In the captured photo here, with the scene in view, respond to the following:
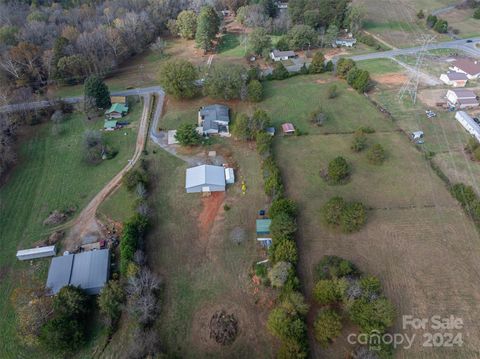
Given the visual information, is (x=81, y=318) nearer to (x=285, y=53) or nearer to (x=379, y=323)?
(x=379, y=323)

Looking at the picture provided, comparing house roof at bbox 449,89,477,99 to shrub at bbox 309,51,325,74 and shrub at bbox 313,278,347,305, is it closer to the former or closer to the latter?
shrub at bbox 309,51,325,74

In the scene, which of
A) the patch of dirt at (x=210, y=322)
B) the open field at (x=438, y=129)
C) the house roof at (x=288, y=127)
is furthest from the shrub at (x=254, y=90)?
the patch of dirt at (x=210, y=322)

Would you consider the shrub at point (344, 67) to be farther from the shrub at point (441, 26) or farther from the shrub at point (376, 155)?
the shrub at point (441, 26)

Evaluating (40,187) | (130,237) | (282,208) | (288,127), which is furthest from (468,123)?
(40,187)

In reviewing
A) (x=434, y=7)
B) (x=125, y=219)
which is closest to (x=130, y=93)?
(x=125, y=219)

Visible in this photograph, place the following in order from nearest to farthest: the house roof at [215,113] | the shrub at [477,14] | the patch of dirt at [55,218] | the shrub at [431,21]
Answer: the patch of dirt at [55,218] < the house roof at [215,113] < the shrub at [431,21] < the shrub at [477,14]

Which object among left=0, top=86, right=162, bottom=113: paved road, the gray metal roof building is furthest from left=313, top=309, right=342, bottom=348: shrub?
left=0, top=86, right=162, bottom=113: paved road
